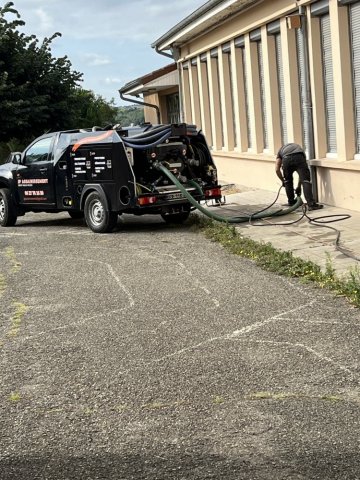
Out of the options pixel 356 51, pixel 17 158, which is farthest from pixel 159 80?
pixel 356 51

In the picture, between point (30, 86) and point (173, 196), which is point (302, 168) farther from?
point (30, 86)

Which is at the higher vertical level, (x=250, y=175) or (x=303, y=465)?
(x=250, y=175)

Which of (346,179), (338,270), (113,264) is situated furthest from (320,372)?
(346,179)

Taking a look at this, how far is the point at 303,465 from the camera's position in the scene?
159 inches

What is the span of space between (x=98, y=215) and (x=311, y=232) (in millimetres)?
4104

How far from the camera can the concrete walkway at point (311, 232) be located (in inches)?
391

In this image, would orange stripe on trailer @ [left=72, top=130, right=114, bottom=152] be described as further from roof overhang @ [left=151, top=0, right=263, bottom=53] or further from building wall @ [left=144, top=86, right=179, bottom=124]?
building wall @ [left=144, top=86, right=179, bottom=124]

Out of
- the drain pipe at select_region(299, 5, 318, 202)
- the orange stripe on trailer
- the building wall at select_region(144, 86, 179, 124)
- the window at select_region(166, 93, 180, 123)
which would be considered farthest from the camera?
the building wall at select_region(144, 86, 179, 124)

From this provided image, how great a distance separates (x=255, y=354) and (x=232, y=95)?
16331 millimetres

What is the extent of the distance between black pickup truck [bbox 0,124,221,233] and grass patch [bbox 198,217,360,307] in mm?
1292

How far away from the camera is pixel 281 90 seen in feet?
57.8

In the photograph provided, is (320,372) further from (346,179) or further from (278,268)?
(346,179)

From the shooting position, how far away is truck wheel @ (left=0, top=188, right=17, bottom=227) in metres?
16.4

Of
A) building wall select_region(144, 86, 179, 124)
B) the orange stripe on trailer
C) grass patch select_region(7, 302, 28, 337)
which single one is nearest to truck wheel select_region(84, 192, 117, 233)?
the orange stripe on trailer
